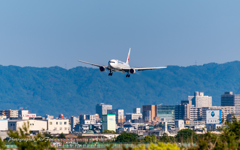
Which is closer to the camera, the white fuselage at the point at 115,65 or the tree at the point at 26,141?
the tree at the point at 26,141

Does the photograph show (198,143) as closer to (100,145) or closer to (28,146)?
(28,146)

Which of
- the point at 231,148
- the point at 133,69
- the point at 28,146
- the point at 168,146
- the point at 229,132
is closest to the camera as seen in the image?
the point at 231,148

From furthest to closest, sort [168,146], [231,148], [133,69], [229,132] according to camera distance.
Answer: [133,69]
[229,132]
[168,146]
[231,148]

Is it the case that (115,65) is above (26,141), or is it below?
above

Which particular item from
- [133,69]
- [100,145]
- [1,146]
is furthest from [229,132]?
[100,145]

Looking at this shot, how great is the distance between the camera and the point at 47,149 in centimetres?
6931

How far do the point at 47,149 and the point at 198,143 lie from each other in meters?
21.5

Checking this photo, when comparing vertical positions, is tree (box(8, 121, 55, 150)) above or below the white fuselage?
below

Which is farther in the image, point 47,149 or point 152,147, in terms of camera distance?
point 47,149

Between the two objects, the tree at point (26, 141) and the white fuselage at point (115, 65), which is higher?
the white fuselage at point (115, 65)

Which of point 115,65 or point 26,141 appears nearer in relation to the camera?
point 26,141

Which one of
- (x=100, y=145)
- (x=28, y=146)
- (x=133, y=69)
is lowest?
(x=100, y=145)

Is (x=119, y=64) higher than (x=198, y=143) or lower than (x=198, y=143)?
higher

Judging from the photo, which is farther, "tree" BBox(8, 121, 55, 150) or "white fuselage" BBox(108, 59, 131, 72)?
"white fuselage" BBox(108, 59, 131, 72)
